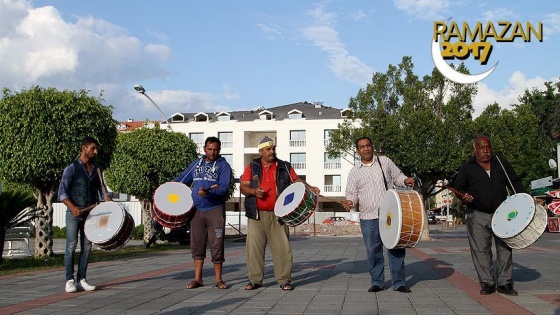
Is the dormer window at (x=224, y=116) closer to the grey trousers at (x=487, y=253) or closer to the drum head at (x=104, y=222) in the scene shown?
the drum head at (x=104, y=222)

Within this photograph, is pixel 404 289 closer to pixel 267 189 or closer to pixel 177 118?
pixel 267 189

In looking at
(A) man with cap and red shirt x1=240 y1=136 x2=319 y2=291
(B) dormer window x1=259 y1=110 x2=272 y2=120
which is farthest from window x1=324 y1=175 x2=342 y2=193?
(A) man with cap and red shirt x1=240 y1=136 x2=319 y2=291

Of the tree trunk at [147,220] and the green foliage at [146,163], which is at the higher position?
the green foliage at [146,163]

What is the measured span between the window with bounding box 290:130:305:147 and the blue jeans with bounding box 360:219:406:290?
62797 millimetres

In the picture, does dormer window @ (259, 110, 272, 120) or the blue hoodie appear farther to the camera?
dormer window @ (259, 110, 272, 120)

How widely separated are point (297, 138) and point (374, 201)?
63.1 m

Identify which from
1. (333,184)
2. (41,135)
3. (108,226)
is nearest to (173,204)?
(108,226)

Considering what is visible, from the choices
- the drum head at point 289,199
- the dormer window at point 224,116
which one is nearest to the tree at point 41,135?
the drum head at point 289,199

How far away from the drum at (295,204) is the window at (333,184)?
61194 mm

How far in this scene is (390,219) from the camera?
7.95m

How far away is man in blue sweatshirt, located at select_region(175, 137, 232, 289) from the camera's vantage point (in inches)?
348

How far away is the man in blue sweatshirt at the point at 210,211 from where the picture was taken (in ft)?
29.0

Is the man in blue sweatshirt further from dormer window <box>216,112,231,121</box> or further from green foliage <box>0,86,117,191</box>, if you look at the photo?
dormer window <box>216,112,231,121</box>

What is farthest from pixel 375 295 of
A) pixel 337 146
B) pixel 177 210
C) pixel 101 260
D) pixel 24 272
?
pixel 337 146
